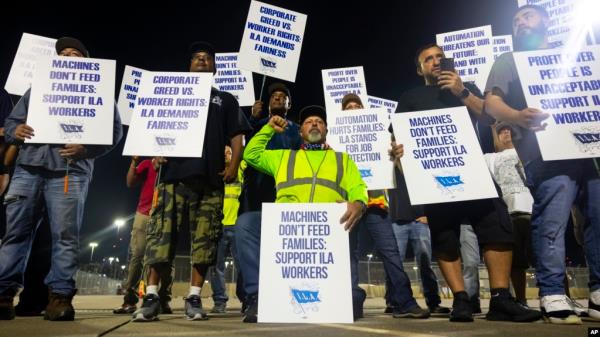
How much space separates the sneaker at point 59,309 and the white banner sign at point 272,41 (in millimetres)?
3984

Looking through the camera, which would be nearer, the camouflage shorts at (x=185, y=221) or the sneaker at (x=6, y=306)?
the sneaker at (x=6, y=306)

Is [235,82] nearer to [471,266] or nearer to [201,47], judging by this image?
[201,47]

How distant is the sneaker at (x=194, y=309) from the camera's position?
3137 millimetres

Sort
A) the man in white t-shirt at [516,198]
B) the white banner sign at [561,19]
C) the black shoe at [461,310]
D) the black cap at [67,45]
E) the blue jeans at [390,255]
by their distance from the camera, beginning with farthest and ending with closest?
the white banner sign at [561,19], the man in white t-shirt at [516,198], the black cap at [67,45], the blue jeans at [390,255], the black shoe at [461,310]

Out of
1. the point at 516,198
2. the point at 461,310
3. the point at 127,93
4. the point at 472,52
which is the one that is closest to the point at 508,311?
the point at 461,310

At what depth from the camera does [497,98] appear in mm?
3141

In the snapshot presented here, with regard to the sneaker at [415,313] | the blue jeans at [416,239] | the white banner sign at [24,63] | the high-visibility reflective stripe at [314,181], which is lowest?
the sneaker at [415,313]

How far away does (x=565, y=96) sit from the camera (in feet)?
9.68

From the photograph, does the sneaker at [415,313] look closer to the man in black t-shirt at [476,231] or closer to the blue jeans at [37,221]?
the man in black t-shirt at [476,231]

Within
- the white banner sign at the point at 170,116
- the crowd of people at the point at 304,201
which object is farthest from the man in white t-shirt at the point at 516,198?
the white banner sign at the point at 170,116

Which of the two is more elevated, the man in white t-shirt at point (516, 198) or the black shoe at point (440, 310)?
the man in white t-shirt at point (516, 198)

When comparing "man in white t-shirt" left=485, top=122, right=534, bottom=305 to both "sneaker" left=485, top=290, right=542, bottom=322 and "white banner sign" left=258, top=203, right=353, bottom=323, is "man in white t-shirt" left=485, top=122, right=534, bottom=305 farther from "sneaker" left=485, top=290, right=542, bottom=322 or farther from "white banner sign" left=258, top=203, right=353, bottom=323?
"white banner sign" left=258, top=203, right=353, bottom=323

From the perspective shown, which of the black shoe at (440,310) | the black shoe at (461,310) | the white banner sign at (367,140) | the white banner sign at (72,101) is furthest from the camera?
the black shoe at (440,310)

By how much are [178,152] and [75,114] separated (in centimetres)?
95
